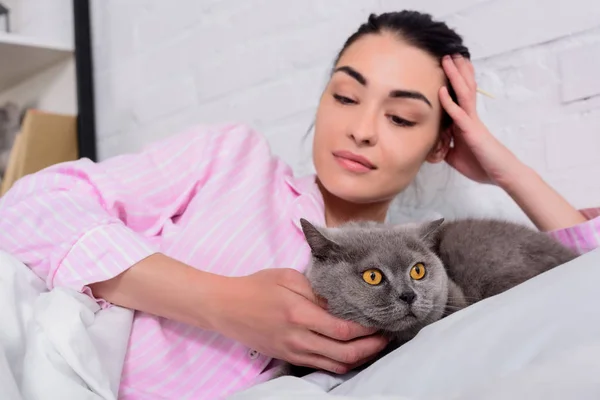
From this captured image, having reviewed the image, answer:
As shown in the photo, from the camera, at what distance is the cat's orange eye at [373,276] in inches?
28.5

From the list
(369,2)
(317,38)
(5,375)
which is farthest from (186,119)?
(5,375)

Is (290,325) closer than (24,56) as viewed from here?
Yes

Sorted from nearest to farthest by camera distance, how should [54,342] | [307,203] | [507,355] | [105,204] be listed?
1. [507,355]
2. [54,342]
3. [105,204]
4. [307,203]

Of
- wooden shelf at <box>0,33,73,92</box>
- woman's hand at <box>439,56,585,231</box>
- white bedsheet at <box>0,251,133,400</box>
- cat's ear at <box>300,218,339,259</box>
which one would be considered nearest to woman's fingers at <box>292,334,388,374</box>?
cat's ear at <box>300,218,339,259</box>

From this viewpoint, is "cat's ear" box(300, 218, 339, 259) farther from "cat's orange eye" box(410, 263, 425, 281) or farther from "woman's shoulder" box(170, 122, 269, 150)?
"woman's shoulder" box(170, 122, 269, 150)

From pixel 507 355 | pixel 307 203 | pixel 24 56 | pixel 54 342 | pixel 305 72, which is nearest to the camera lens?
pixel 507 355

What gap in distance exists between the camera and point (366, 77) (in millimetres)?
964

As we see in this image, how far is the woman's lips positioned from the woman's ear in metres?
0.16

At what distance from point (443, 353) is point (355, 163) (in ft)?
1.51

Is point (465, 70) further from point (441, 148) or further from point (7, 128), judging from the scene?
point (7, 128)

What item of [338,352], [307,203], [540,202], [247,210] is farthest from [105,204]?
[540,202]

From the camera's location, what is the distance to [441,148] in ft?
3.67

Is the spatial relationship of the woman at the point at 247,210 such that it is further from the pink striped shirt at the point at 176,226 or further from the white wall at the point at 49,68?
the white wall at the point at 49,68

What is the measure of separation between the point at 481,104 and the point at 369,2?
1.15 ft
